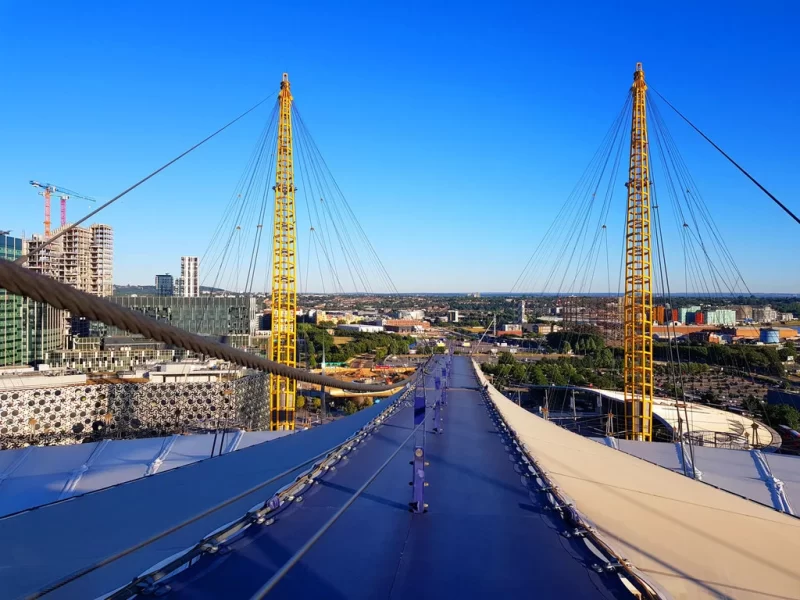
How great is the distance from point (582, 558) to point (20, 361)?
102 feet

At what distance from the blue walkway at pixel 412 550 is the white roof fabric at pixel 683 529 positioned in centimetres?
38

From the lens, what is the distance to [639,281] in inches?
633

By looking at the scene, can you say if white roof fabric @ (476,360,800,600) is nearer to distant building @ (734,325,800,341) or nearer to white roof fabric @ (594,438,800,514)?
white roof fabric @ (594,438,800,514)

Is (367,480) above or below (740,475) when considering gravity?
above

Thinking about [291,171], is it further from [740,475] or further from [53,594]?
[53,594]

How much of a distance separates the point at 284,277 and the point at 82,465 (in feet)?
35.4

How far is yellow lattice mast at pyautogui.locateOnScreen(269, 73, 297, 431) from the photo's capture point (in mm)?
17172

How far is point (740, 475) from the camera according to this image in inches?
338

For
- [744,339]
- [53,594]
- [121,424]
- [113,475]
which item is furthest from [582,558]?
[744,339]

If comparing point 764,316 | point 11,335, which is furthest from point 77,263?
point 764,316

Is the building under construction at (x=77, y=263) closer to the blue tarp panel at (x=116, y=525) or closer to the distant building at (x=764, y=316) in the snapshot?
the blue tarp panel at (x=116, y=525)

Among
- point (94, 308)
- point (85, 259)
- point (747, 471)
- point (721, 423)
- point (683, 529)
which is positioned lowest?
point (721, 423)

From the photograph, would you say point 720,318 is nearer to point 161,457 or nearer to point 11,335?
point 11,335

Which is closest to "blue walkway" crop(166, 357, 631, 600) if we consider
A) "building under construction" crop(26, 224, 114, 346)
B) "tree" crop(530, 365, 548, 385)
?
"building under construction" crop(26, 224, 114, 346)
